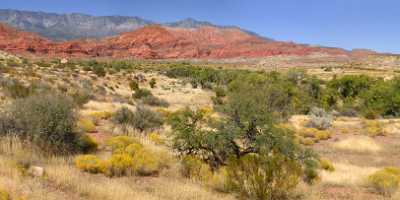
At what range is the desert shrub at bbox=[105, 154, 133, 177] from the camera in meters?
9.09

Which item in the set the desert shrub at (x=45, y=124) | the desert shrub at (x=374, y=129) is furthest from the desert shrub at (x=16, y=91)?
the desert shrub at (x=374, y=129)

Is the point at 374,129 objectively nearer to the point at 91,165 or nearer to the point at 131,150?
the point at 131,150

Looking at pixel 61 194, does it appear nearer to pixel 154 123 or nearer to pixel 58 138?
pixel 58 138

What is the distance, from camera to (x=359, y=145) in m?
20.9

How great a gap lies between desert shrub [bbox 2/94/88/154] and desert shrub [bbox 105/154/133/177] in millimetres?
1951

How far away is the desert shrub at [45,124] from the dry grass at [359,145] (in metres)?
15.1

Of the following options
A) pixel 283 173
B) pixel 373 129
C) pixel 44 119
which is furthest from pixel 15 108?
pixel 373 129

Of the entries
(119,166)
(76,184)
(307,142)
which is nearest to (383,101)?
(307,142)

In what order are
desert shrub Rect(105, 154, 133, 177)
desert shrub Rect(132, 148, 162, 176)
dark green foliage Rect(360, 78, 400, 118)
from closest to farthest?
desert shrub Rect(105, 154, 133, 177) → desert shrub Rect(132, 148, 162, 176) → dark green foliage Rect(360, 78, 400, 118)

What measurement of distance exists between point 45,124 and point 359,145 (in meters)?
16.8

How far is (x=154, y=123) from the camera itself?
55.0ft

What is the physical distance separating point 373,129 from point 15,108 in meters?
22.4

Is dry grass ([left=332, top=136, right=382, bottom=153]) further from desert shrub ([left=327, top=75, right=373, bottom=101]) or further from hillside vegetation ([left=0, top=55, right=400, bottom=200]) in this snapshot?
desert shrub ([left=327, top=75, right=373, bottom=101])

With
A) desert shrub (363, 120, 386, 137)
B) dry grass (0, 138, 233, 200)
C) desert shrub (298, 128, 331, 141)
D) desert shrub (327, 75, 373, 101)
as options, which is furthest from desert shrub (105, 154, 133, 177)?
desert shrub (327, 75, 373, 101)
